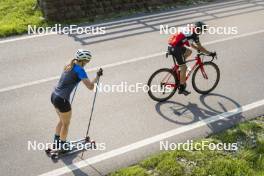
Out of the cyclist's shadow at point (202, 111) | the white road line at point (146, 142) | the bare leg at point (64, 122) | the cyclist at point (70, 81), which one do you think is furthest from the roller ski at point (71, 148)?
the cyclist's shadow at point (202, 111)

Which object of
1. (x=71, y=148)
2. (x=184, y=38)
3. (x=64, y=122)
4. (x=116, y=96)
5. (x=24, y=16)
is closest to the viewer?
(x=64, y=122)

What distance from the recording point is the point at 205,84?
1112 cm

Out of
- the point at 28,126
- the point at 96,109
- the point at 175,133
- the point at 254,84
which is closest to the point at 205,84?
the point at 254,84

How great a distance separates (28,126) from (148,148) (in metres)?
2.78

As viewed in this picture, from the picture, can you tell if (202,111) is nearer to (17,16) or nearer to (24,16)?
(24,16)

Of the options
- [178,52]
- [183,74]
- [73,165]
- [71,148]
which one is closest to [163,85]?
[183,74]

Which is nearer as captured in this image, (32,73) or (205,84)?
(205,84)

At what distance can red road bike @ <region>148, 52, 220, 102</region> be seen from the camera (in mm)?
10539

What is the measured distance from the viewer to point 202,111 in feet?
33.8

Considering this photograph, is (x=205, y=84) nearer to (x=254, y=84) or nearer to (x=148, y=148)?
(x=254, y=84)

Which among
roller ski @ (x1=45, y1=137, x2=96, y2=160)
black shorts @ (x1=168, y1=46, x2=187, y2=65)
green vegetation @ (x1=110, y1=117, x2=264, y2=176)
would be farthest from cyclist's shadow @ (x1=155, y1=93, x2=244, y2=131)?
roller ski @ (x1=45, y1=137, x2=96, y2=160)

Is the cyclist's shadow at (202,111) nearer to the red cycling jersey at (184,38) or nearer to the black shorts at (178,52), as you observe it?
the black shorts at (178,52)

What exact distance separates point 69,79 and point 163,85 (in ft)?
10.6

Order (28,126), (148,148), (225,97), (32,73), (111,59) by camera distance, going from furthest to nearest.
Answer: (111,59) < (32,73) < (225,97) < (28,126) < (148,148)
